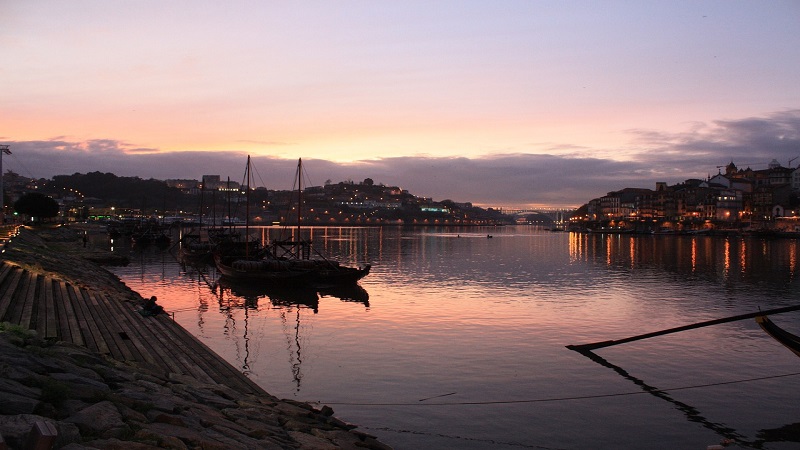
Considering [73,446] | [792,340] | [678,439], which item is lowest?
[678,439]

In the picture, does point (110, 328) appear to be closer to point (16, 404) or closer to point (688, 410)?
point (16, 404)

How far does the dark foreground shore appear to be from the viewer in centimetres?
780

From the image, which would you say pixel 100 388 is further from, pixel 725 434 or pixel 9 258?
pixel 9 258

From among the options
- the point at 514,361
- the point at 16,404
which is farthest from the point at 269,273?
the point at 16,404

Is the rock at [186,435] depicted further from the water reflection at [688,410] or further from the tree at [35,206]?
the tree at [35,206]

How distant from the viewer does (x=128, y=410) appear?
9.35 metres

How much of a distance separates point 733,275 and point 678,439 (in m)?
52.3

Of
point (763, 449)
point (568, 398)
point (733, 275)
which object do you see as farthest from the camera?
point (733, 275)

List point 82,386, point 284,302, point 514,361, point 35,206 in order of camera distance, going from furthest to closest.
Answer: point 35,206
point 284,302
point 514,361
point 82,386

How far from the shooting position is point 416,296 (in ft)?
141

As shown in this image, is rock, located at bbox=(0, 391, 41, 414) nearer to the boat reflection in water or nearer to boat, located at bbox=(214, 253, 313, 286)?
the boat reflection in water

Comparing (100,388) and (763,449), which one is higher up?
(100,388)

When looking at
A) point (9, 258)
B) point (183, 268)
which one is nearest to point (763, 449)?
point (9, 258)

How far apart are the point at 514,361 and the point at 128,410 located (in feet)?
55.3
